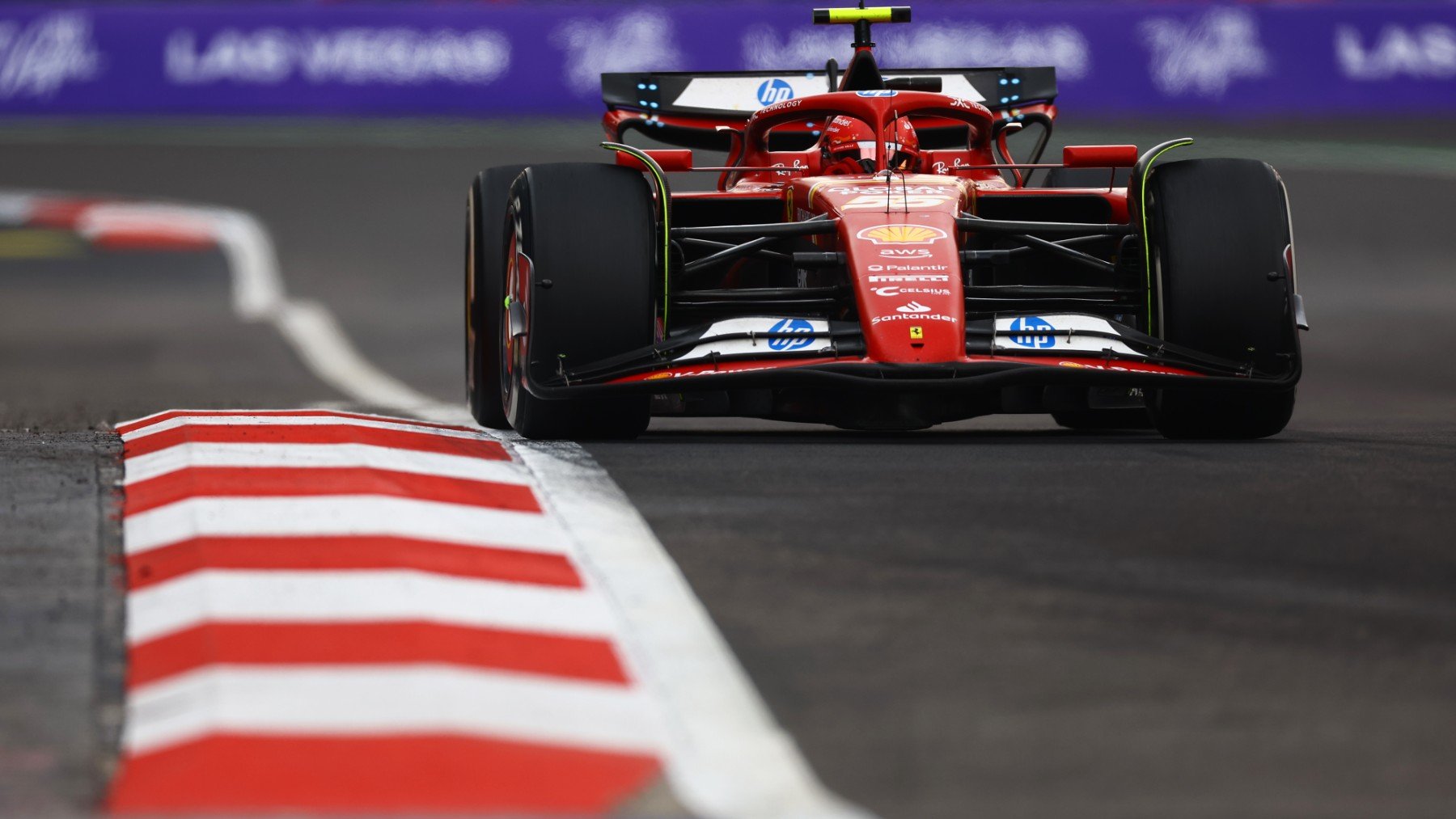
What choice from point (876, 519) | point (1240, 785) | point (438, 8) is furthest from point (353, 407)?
point (438, 8)

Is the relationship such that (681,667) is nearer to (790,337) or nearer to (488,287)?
(790,337)

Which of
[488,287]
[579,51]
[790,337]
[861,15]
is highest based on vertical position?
[861,15]

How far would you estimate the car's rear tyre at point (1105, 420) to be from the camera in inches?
353

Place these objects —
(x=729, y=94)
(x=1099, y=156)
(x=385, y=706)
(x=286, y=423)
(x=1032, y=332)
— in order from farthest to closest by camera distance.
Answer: (x=729, y=94) < (x=1099, y=156) < (x=1032, y=332) < (x=286, y=423) < (x=385, y=706)

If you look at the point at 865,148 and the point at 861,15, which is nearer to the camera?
the point at 865,148

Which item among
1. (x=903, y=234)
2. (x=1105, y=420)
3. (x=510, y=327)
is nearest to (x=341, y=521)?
(x=510, y=327)

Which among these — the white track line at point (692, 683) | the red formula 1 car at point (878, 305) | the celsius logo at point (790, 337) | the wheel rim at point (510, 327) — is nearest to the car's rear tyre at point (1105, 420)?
→ the red formula 1 car at point (878, 305)

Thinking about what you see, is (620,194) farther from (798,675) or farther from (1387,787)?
(1387,787)

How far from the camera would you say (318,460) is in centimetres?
592

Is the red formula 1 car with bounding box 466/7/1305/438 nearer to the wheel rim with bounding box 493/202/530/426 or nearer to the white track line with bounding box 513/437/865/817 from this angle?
the wheel rim with bounding box 493/202/530/426

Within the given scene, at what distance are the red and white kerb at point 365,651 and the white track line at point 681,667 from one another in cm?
5

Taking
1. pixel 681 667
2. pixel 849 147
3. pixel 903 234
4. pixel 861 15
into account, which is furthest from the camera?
pixel 861 15

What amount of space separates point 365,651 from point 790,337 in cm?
330

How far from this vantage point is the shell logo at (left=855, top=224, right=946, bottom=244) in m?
7.15
